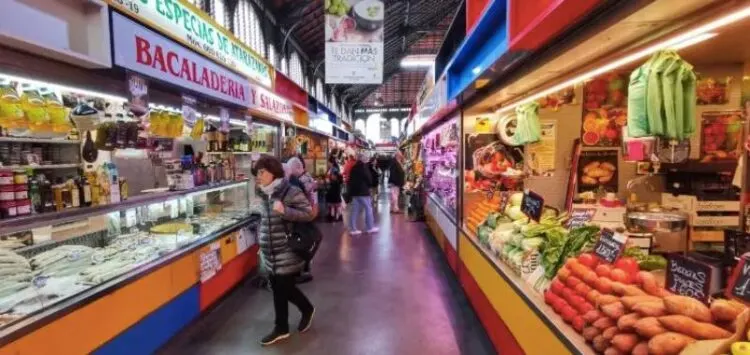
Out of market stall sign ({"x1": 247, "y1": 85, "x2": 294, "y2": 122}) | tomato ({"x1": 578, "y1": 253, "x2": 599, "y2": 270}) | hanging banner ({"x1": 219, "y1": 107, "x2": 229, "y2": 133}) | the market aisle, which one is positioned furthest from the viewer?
market stall sign ({"x1": 247, "y1": 85, "x2": 294, "y2": 122})

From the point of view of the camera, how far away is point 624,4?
178cm

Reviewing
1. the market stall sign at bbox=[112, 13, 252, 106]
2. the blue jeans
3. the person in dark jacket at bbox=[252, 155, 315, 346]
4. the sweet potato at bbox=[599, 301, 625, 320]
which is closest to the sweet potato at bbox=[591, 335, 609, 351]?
the sweet potato at bbox=[599, 301, 625, 320]

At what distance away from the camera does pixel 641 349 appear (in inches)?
65.1

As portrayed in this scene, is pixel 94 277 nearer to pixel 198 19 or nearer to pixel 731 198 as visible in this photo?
pixel 198 19

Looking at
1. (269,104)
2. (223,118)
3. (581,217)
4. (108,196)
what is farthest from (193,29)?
(581,217)

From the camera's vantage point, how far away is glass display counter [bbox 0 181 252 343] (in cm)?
249

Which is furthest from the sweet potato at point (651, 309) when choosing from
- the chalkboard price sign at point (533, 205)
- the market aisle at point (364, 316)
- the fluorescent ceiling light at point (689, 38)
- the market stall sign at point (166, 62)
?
the market stall sign at point (166, 62)

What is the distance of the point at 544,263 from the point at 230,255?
357 cm

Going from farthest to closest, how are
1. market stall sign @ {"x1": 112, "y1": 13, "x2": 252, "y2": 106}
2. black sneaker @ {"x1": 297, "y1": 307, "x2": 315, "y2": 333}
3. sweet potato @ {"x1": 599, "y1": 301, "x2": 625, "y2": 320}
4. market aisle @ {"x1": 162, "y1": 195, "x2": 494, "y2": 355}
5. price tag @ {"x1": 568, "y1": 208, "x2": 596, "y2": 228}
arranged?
black sneaker @ {"x1": 297, "y1": 307, "x2": 315, "y2": 333}
market aisle @ {"x1": 162, "y1": 195, "x2": 494, "y2": 355}
price tag @ {"x1": 568, "y1": 208, "x2": 596, "y2": 228}
market stall sign @ {"x1": 112, "y1": 13, "x2": 252, "y2": 106}
sweet potato @ {"x1": 599, "y1": 301, "x2": 625, "y2": 320}

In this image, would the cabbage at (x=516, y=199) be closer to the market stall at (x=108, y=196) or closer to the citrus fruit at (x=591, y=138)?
the citrus fruit at (x=591, y=138)

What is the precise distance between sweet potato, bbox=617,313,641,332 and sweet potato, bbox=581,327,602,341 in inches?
6.0

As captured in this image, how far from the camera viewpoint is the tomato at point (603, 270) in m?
2.19

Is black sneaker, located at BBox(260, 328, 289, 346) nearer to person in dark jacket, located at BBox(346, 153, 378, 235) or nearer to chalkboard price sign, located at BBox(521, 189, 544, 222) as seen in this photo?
chalkboard price sign, located at BBox(521, 189, 544, 222)

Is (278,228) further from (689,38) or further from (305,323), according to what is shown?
(689,38)
